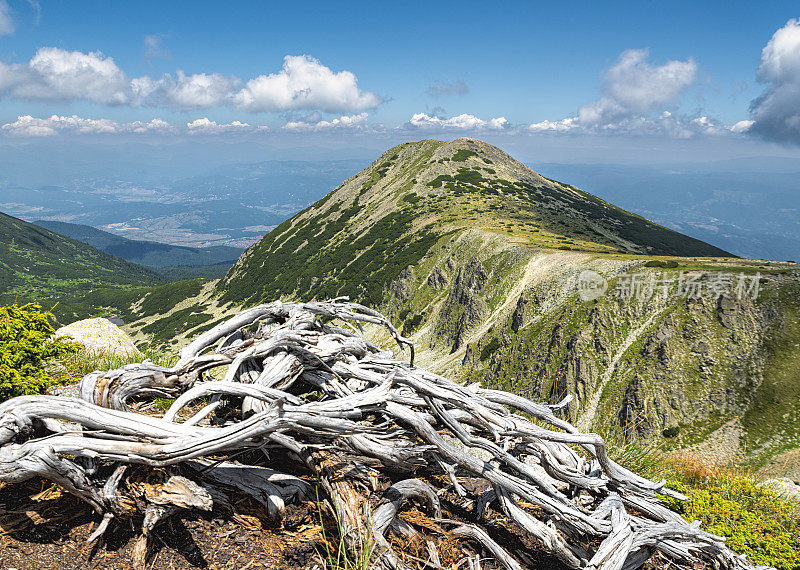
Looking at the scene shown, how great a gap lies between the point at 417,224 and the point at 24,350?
109013 mm

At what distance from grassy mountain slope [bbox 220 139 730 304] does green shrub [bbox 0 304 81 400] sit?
71529 millimetres

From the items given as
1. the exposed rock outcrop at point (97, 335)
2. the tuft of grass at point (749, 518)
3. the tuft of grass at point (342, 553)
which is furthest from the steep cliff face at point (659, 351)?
the tuft of grass at point (342, 553)

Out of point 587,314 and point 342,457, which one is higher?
point 342,457

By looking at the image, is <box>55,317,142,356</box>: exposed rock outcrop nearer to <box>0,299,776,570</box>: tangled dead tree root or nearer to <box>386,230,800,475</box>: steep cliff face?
<box>0,299,776,570</box>: tangled dead tree root

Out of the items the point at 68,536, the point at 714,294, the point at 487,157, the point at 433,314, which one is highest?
the point at 487,157

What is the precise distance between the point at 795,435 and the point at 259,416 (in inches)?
2080

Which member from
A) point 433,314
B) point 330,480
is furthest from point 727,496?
point 433,314

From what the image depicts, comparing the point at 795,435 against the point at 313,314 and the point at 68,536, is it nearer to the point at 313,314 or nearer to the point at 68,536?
the point at 313,314

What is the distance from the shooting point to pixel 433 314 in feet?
277

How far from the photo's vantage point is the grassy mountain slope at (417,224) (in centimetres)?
9819

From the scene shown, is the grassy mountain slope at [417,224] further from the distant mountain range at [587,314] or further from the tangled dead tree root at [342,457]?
the tangled dead tree root at [342,457]

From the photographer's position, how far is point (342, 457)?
4594 mm

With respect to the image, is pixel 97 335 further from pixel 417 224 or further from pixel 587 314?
pixel 417 224

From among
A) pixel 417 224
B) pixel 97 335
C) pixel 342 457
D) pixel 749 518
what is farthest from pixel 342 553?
pixel 417 224
